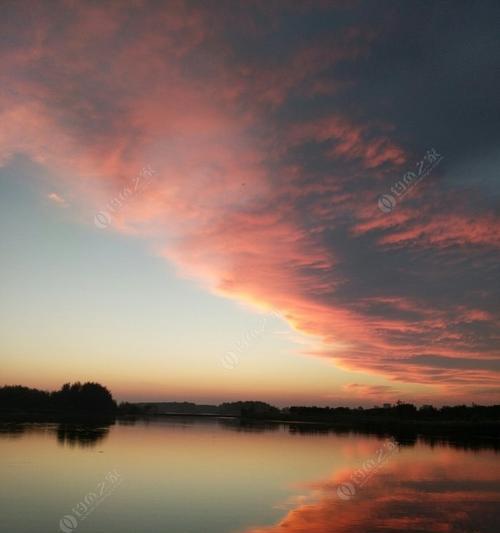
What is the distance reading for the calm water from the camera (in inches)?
755

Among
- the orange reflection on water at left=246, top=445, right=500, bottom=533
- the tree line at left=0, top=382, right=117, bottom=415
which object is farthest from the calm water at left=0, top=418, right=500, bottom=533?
the tree line at left=0, top=382, right=117, bottom=415

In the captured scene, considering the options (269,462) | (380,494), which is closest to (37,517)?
(380,494)

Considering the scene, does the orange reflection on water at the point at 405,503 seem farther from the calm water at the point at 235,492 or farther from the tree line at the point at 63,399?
the tree line at the point at 63,399

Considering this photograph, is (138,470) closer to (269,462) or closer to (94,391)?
(269,462)

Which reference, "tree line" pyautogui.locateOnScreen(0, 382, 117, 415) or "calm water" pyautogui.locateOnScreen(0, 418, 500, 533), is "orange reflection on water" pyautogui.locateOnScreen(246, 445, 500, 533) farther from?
"tree line" pyautogui.locateOnScreen(0, 382, 117, 415)

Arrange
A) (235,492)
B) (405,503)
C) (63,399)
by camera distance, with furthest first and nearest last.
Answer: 1. (63,399)
2. (235,492)
3. (405,503)

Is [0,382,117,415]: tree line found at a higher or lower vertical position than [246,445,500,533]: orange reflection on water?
higher

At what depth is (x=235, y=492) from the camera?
84.7 feet

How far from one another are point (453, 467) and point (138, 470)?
23.4 meters

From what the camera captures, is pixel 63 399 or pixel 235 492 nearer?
pixel 235 492

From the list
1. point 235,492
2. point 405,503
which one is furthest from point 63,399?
point 405,503

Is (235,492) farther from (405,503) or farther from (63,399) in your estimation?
(63,399)

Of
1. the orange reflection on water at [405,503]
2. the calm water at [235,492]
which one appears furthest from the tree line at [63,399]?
the orange reflection on water at [405,503]

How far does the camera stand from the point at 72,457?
1423 inches
